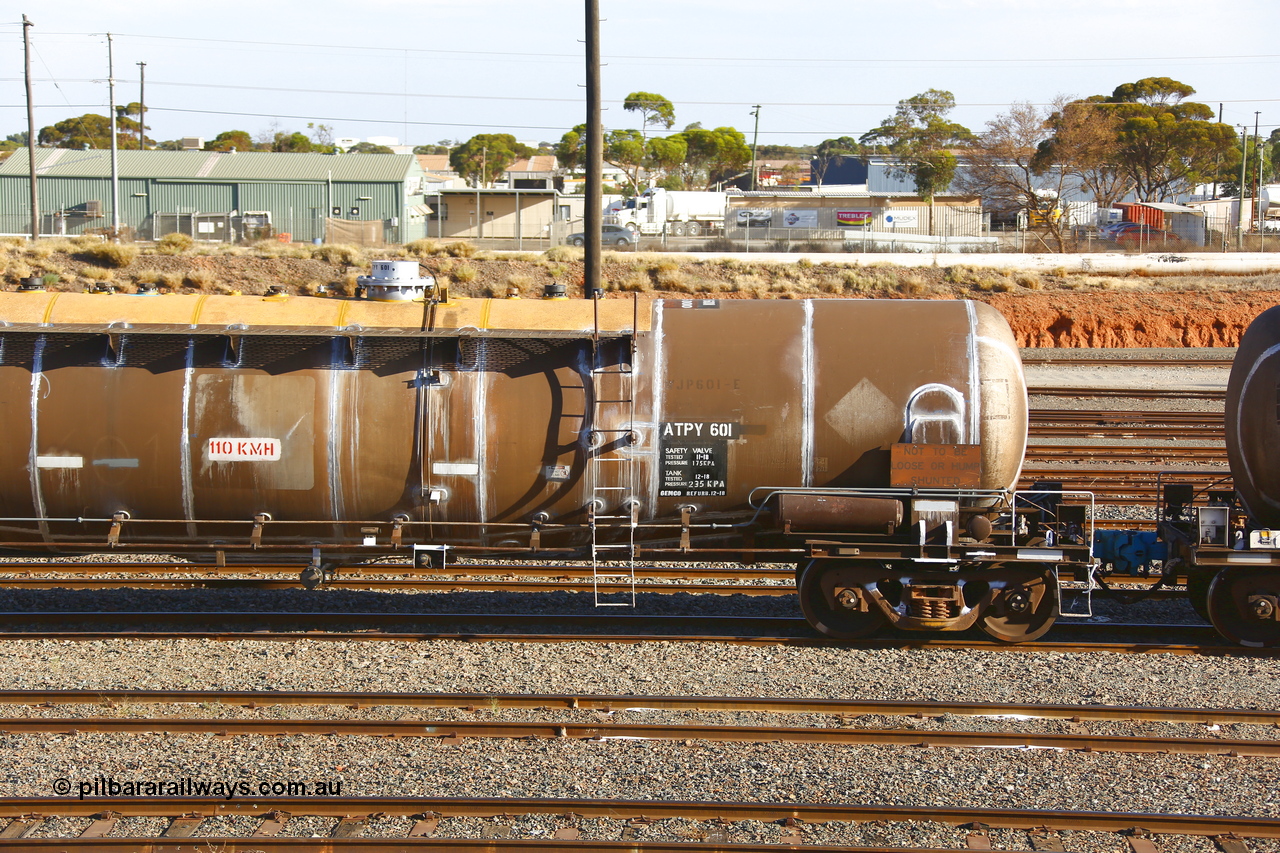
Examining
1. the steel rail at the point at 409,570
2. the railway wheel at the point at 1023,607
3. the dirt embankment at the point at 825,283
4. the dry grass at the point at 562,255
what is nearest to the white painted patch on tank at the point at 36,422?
the steel rail at the point at 409,570

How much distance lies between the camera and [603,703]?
375 inches

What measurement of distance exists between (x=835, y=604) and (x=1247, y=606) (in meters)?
4.21

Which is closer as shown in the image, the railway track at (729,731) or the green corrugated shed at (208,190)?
the railway track at (729,731)

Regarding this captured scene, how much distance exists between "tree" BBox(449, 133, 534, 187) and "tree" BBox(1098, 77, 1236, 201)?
58.6 metres

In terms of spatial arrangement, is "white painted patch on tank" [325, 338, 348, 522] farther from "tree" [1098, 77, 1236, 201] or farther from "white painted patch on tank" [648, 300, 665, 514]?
"tree" [1098, 77, 1236, 201]

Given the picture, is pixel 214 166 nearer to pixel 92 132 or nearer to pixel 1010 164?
pixel 1010 164

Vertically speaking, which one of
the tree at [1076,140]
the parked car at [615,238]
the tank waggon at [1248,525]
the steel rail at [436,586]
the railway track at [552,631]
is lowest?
the railway track at [552,631]

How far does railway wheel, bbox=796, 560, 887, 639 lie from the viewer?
35.1 ft

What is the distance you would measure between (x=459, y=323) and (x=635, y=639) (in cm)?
384

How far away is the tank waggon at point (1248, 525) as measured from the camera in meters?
10.3

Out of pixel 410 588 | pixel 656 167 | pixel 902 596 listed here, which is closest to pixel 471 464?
pixel 410 588

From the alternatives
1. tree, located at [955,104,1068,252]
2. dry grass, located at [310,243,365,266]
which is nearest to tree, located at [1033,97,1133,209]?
tree, located at [955,104,1068,252]

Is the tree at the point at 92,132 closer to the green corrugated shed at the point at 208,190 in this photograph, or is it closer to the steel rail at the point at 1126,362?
the green corrugated shed at the point at 208,190

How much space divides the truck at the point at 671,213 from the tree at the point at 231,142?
65738 mm
